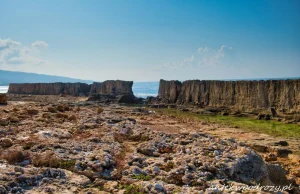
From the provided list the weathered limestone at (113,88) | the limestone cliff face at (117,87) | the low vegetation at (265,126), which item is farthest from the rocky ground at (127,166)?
the limestone cliff face at (117,87)

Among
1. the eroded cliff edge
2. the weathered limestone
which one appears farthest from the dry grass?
the eroded cliff edge

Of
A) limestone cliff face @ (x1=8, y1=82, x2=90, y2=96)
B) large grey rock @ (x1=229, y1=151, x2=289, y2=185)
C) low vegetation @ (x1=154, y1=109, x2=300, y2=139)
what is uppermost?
limestone cliff face @ (x1=8, y1=82, x2=90, y2=96)

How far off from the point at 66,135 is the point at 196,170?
341 inches

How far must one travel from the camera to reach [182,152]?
37.6 ft

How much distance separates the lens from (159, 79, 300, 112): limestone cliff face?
3804 cm

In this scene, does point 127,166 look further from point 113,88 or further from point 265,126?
point 113,88

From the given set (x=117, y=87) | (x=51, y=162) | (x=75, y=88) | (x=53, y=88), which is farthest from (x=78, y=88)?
(x=51, y=162)

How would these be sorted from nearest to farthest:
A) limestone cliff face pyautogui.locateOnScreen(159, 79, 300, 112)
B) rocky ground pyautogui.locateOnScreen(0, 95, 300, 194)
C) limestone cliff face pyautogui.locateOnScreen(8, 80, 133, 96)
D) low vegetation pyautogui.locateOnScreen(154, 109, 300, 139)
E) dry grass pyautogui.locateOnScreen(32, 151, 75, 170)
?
rocky ground pyautogui.locateOnScreen(0, 95, 300, 194), dry grass pyautogui.locateOnScreen(32, 151, 75, 170), low vegetation pyautogui.locateOnScreen(154, 109, 300, 139), limestone cliff face pyautogui.locateOnScreen(159, 79, 300, 112), limestone cliff face pyautogui.locateOnScreen(8, 80, 133, 96)

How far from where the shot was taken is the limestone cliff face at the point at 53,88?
95.0 meters

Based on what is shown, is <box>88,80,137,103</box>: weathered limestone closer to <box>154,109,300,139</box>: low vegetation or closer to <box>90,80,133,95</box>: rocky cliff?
<box>90,80,133,95</box>: rocky cliff

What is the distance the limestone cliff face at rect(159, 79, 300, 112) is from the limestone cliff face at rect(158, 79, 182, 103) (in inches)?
9.7

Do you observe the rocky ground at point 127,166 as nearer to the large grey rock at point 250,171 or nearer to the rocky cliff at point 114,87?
the large grey rock at point 250,171

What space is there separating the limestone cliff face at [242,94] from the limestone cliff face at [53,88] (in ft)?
149

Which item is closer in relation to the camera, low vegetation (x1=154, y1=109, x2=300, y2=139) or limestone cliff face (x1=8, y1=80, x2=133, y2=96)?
low vegetation (x1=154, y1=109, x2=300, y2=139)
